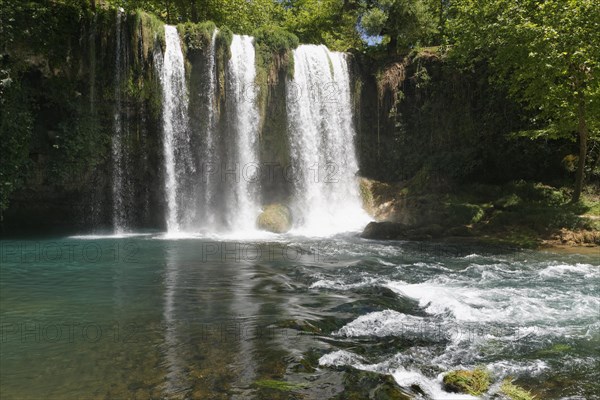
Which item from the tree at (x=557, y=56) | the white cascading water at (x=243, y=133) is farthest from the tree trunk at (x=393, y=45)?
the white cascading water at (x=243, y=133)

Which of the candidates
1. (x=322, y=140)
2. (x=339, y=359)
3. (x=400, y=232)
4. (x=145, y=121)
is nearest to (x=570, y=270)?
(x=400, y=232)

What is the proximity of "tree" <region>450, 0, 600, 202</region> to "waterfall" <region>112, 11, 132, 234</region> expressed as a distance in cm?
1512

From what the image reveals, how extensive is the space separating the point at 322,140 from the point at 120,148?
975 cm

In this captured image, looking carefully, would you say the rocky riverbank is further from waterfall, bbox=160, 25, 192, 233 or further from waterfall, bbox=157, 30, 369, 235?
waterfall, bbox=160, 25, 192, 233

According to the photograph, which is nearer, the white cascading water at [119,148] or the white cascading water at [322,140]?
the white cascading water at [119,148]

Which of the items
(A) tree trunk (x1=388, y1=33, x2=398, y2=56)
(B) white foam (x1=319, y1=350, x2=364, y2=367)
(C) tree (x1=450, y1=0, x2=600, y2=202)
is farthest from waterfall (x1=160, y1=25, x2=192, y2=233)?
(B) white foam (x1=319, y1=350, x2=364, y2=367)

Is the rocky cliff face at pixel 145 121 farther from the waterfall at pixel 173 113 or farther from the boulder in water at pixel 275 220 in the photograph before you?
the boulder in water at pixel 275 220

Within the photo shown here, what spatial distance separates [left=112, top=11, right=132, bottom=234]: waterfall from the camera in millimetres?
20297

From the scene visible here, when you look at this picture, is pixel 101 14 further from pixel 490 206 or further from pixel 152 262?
pixel 490 206

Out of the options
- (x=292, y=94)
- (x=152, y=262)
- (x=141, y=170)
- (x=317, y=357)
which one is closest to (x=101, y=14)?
(x=141, y=170)

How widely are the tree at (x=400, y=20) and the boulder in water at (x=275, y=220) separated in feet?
38.9

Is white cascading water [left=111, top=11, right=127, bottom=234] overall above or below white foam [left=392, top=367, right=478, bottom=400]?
above

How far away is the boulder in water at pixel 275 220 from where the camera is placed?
20.6 m

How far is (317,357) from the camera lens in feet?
20.2
